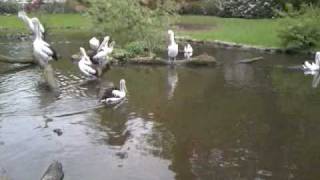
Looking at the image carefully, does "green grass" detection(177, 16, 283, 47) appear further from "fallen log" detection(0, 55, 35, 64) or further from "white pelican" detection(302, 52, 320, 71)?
"fallen log" detection(0, 55, 35, 64)

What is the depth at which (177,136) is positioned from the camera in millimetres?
13219

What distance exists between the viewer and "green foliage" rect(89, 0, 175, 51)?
24609mm

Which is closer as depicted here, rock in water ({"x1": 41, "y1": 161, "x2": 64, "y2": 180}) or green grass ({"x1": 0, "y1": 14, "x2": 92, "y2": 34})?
rock in water ({"x1": 41, "y1": 161, "x2": 64, "y2": 180})

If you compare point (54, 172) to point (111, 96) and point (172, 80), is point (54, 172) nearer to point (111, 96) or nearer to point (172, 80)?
point (111, 96)

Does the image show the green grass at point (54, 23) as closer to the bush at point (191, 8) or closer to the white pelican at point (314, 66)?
the bush at point (191, 8)

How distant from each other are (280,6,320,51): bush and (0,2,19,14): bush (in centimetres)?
2355

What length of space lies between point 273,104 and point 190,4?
1121 inches

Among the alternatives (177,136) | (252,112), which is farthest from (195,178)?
(252,112)

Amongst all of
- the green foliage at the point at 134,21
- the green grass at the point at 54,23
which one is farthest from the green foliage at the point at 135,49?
the green grass at the point at 54,23

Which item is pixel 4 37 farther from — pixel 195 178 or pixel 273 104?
pixel 195 178

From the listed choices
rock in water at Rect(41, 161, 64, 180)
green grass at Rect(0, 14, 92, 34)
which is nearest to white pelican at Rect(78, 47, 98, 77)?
rock in water at Rect(41, 161, 64, 180)

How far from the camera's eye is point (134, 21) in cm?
2488

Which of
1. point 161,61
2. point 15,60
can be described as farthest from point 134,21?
point 15,60

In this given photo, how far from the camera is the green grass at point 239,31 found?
2803 centimetres
